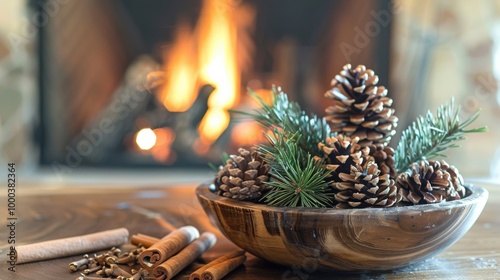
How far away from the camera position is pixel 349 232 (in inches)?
20.3

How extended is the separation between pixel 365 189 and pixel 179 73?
148 cm

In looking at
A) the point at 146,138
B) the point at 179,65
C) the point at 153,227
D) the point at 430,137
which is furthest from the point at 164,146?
the point at 430,137

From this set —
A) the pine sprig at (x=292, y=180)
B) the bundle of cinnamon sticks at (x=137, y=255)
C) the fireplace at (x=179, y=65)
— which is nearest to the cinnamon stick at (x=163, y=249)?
the bundle of cinnamon sticks at (x=137, y=255)

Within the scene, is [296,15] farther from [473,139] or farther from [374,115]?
[374,115]

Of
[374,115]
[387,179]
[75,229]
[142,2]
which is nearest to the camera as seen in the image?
[387,179]

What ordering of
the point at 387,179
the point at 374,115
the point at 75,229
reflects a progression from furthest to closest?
1. the point at 75,229
2. the point at 374,115
3. the point at 387,179

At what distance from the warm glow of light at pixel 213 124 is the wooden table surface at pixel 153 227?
2.50ft

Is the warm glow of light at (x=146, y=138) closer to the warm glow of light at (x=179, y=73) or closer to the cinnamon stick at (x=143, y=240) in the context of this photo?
the warm glow of light at (x=179, y=73)

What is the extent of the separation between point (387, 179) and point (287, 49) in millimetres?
1484

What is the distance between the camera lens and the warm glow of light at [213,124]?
76.9 inches

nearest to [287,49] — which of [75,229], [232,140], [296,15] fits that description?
[296,15]

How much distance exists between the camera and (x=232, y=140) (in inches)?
77.5

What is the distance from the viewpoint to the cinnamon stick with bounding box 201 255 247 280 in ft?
1.81

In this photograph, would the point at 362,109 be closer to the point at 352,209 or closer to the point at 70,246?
the point at 352,209
